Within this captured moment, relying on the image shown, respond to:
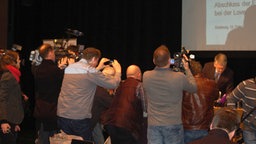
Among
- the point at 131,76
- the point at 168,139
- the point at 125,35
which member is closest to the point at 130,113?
the point at 131,76

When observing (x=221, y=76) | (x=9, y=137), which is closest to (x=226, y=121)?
(x=9, y=137)

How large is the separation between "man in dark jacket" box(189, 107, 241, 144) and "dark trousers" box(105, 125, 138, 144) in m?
2.16

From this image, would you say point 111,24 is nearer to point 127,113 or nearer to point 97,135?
point 97,135

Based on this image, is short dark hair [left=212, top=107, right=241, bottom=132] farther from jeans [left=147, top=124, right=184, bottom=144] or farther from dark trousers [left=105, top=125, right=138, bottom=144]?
dark trousers [left=105, top=125, right=138, bottom=144]

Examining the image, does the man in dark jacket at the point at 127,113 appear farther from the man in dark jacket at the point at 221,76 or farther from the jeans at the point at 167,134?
the man in dark jacket at the point at 221,76

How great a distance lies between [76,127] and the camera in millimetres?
3932

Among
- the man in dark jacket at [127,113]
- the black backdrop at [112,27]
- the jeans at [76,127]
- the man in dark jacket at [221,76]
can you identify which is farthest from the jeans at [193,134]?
the black backdrop at [112,27]

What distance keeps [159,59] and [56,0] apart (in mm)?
5976

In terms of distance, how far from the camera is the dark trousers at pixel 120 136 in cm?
439

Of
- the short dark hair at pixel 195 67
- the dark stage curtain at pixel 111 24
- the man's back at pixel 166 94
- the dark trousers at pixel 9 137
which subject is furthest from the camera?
the dark stage curtain at pixel 111 24

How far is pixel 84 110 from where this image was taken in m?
3.92

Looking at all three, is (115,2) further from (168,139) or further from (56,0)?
(168,139)

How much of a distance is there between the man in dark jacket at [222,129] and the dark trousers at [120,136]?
7.10 feet

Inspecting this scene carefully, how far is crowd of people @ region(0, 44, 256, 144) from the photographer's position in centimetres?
381
